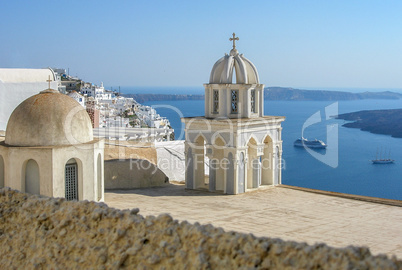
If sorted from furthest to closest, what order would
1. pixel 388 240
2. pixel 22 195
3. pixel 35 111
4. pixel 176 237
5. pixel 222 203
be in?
1. pixel 222 203
2. pixel 35 111
3. pixel 388 240
4. pixel 22 195
5. pixel 176 237

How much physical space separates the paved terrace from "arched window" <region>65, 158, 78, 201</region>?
49.3 inches

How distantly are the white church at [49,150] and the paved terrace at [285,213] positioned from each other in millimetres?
1524

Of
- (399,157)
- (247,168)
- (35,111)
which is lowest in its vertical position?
(399,157)

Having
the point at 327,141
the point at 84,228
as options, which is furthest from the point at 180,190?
the point at 327,141

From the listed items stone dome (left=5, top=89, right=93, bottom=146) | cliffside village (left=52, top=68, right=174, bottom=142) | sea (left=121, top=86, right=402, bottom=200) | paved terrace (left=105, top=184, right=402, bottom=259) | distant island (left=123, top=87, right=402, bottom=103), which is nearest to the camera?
paved terrace (left=105, top=184, right=402, bottom=259)

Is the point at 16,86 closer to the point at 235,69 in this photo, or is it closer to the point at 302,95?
the point at 235,69

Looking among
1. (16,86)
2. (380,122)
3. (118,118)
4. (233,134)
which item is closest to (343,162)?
(380,122)

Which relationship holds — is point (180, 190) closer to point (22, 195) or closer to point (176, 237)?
point (22, 195)

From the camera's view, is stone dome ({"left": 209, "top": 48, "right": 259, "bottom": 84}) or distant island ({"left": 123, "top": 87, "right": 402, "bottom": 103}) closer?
stone dome ({"left": 209, "top": 48, "right": 259, "bottom": 84})

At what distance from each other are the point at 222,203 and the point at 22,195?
6.96m

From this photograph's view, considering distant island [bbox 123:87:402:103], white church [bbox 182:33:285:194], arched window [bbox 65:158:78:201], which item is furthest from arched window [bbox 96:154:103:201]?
distant island [bbox 123:87:402:103]

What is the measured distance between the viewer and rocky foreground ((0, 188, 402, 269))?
5344 millimetres

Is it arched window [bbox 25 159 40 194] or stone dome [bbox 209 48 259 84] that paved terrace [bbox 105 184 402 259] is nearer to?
arched window [bbox 25 159 40 194]

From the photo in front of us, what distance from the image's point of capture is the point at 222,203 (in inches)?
573
